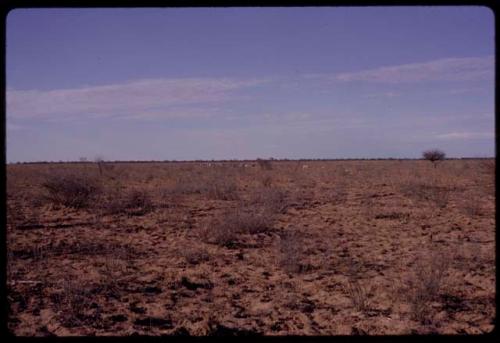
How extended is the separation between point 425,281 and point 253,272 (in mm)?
2293

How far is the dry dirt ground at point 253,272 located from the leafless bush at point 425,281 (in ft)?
0.06

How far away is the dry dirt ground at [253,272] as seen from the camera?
445 cm

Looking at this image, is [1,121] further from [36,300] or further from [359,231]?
[359,231]

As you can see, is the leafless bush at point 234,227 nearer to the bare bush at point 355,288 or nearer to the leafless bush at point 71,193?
the bare bush at point 355,288

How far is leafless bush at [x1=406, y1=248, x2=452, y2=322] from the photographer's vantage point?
4602 millimetres

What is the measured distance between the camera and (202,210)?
12.4m

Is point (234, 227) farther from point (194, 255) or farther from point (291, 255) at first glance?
point (291, 255)

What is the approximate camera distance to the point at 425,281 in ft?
17.3

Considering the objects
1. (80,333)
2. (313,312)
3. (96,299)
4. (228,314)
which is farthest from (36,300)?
(313,312)

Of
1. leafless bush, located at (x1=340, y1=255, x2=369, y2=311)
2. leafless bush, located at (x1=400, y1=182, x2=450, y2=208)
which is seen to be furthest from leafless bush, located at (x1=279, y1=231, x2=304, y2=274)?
leafless bush, located at (x1=400, y1=182, x2=450, y2=208)

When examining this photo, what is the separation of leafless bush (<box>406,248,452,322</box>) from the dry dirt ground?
0.02 metres

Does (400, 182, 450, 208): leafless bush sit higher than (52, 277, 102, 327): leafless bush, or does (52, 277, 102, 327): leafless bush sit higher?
(400, 182, 450, 208): leafless bush

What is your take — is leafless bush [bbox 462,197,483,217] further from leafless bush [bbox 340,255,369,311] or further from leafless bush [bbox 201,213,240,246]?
leafless bush [bbox 201,213,240,246]

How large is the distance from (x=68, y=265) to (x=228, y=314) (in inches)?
123
